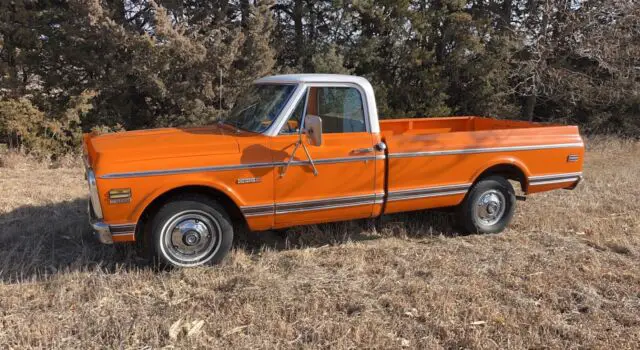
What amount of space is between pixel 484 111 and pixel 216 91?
8082 mm

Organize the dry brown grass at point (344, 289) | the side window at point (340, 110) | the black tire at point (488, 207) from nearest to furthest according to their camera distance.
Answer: the dry brown grass at point (344, 289) → the side window at point (340, 110) → the black tire at point (488, 207)

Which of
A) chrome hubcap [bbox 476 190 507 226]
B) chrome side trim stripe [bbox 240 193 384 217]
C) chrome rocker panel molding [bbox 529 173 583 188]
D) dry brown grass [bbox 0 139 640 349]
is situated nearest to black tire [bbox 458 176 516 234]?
chrome hubcap [bbox 476 190 507 226]

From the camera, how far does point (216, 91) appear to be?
13492 mm

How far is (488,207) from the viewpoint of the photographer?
5906 mm

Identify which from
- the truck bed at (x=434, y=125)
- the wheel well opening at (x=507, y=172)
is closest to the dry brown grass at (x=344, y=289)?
the wheel well opening at (x=507, y=172)

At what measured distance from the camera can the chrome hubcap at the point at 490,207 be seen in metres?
5.86

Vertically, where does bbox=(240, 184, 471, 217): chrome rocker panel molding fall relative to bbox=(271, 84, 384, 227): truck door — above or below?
below

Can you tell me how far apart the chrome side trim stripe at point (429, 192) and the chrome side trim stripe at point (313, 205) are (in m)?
0.17

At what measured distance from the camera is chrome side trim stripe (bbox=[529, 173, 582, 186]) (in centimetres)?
595

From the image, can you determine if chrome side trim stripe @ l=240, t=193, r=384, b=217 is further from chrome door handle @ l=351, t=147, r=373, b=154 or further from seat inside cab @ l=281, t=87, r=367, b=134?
seat inside cab @ l=281, t=87, r=367, b=134

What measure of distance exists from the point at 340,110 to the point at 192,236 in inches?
72.8

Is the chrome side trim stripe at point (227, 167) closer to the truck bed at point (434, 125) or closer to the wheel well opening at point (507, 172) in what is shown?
the wheel well opening at point (507, 172)

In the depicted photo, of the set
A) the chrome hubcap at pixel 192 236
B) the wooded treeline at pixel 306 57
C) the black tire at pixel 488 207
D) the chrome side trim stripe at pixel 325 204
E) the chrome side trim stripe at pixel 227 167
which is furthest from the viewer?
the wooded treeline at pixel 306 57

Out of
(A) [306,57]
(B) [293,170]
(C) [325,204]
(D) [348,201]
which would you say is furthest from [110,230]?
(A) [306,57]
